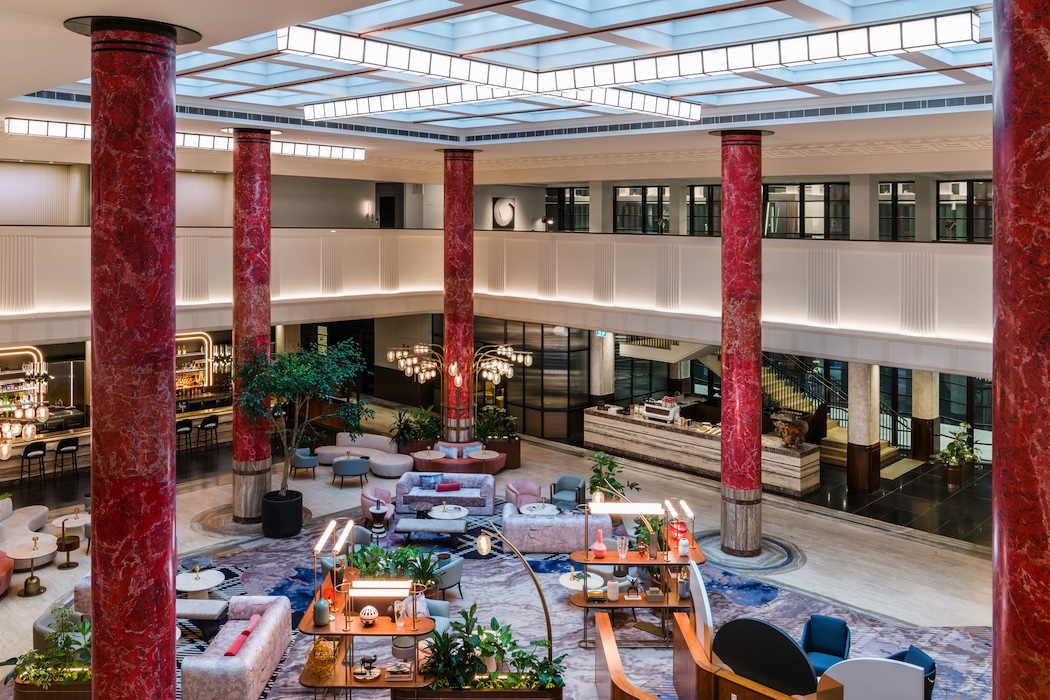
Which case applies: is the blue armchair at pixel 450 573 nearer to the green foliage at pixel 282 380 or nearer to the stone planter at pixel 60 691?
the green foliage at pixel 282 380

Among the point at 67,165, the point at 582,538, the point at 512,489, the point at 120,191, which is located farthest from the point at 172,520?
the point at 67,165

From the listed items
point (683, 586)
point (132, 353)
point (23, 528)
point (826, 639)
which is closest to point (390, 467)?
point (23, 528)

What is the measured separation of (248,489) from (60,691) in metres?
5.98

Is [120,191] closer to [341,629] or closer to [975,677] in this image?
[341,629]

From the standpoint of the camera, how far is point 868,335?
14508 mm

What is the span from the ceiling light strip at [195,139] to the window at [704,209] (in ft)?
24.3

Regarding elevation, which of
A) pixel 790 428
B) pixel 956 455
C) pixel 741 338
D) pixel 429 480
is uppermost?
pixel 741 338

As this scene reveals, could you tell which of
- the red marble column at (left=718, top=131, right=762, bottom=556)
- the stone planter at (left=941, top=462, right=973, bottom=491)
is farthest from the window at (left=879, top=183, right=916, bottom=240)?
the red marble column at (left=718, top=131, right=762, bottom=556)

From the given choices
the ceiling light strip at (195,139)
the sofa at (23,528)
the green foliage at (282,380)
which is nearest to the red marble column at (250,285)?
the green foliage at (282,380)

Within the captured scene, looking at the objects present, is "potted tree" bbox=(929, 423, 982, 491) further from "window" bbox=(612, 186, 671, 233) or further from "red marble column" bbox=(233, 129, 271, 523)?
"red marble column" bbox=(233, 129, 271, 523)

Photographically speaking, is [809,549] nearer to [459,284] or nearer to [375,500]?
[375,500]

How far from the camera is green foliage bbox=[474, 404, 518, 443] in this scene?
1880cm

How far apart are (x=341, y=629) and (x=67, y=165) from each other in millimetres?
12989

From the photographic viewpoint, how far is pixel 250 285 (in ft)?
47.9
